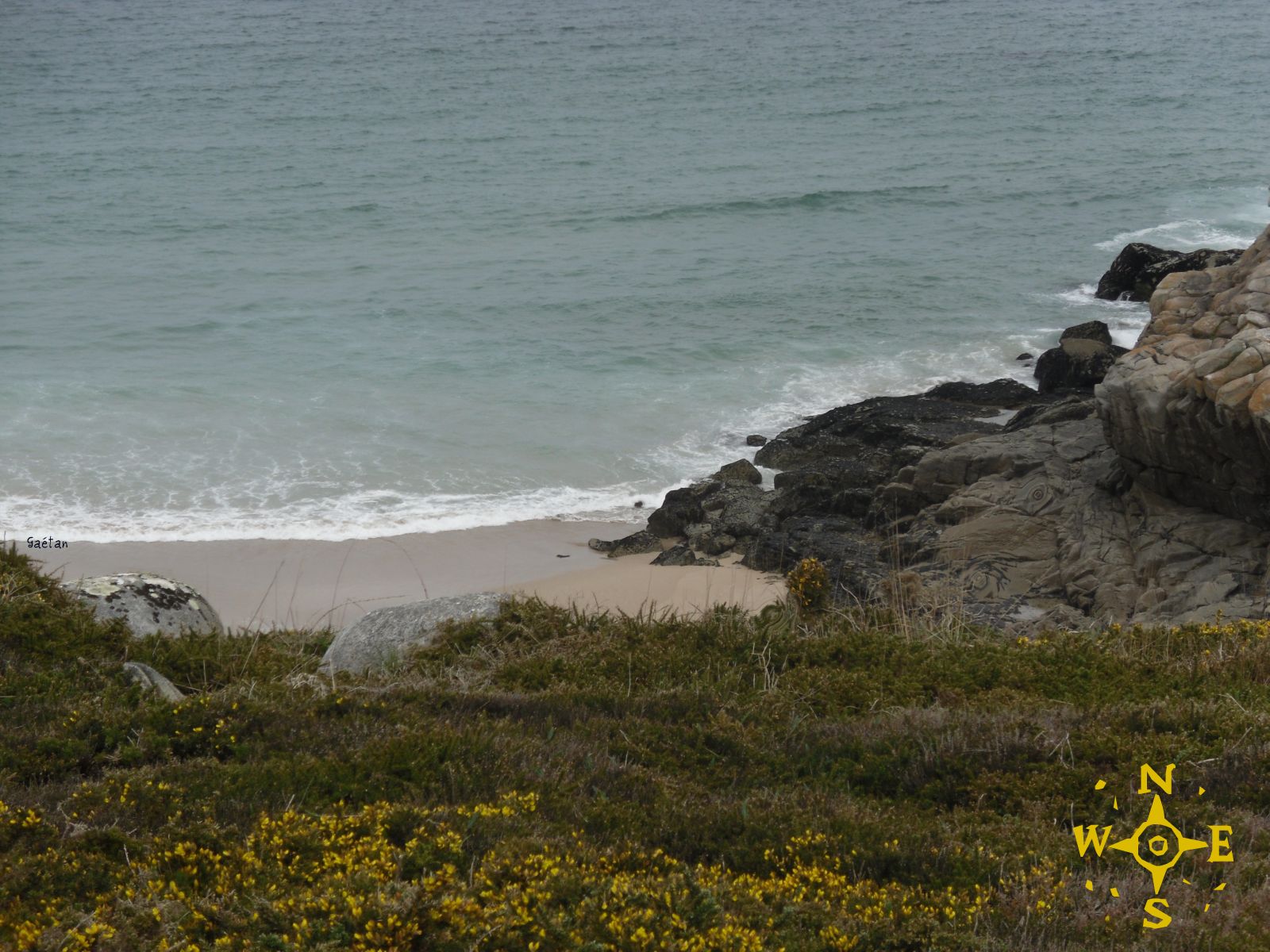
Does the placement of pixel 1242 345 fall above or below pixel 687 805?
above

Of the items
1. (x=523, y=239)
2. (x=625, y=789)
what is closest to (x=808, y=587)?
(x=625, y=789)

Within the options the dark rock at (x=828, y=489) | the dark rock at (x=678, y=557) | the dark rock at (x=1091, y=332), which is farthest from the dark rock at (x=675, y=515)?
the dark rock at (x=1091, y=332)

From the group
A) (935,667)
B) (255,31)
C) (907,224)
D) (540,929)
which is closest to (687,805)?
(540,929)

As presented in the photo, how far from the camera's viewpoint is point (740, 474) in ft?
59.5

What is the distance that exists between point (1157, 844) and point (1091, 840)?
0.89ft

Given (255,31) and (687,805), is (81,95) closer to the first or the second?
(255,31)

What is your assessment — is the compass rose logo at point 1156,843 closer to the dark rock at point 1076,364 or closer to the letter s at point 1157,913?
the letter s at point 1157,913

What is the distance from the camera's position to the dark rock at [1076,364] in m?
20.3

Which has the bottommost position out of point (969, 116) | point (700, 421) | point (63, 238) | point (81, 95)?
point (700, 421)

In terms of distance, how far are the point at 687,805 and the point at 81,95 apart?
5764 cm

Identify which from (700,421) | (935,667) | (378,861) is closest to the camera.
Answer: (378,861)

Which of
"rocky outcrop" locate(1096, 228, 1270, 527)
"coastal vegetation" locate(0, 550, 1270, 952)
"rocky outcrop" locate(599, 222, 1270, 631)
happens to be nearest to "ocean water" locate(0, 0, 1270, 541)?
"rocky outcrop" locate(599, 222, 1270, 631)

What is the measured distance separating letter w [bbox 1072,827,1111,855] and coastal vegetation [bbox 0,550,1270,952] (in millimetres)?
52

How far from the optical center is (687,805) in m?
5.23
